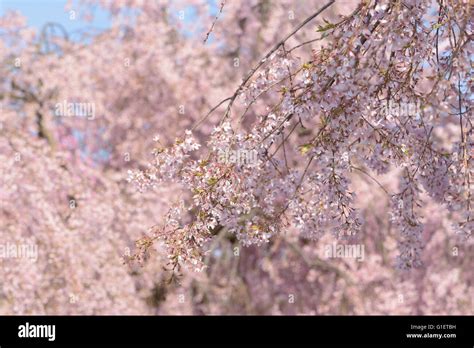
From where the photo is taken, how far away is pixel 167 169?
5410 mm

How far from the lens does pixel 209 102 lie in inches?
531

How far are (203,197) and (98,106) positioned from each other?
9264 mm

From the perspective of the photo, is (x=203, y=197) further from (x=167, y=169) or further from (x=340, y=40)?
(x=340, y=40)

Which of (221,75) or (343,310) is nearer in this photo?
(343,310)

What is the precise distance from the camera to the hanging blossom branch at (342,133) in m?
4.29

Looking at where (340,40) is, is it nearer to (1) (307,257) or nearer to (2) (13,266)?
(2) (13,266)

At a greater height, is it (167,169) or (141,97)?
(141,97)

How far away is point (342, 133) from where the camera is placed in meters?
4.73

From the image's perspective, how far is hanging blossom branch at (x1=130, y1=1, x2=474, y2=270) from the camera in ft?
14.1

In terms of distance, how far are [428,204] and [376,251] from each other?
1.25 metres

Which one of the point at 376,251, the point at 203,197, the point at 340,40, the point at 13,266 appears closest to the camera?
the point at 340,40
